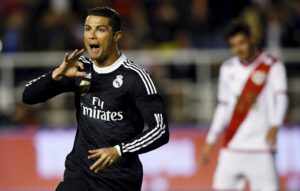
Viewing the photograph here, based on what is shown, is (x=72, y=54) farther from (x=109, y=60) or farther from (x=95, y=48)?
(x=109, y=60)

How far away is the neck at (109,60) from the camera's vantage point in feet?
27.2

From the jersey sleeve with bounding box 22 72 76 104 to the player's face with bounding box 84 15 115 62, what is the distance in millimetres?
356

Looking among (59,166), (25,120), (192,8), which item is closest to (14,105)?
(25,120)

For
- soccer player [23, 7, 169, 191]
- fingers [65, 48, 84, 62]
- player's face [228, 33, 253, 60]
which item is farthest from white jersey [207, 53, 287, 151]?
fingers [65, 48, 84, 62]

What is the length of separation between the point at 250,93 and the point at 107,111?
3.41 m

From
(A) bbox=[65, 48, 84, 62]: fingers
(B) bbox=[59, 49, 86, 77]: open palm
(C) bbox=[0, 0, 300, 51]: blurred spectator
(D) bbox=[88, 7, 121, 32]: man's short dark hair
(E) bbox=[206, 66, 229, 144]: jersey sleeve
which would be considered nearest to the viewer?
(A) bbox=[65, 48, 84, 62]: fingers

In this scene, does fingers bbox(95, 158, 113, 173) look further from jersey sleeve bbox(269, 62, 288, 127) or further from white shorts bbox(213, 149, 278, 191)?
white shorts bbox(213, 149, 278, 191)

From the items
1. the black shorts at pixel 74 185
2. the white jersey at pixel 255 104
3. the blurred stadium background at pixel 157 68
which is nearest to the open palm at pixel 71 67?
the black shorts at pixel 74 185

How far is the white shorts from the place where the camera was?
37.2 feet

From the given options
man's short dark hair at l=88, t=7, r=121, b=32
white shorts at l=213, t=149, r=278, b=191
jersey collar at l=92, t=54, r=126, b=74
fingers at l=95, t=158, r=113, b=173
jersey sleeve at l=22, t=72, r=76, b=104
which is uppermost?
man's short dark hair at l=88, t=7, r=121, b=32

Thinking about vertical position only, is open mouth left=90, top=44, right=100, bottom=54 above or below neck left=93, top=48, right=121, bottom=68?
above

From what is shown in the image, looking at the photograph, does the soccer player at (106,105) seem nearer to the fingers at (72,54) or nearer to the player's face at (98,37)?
the player's face at (98,37)

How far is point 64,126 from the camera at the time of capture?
54.6ft

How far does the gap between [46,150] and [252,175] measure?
5.47 m
